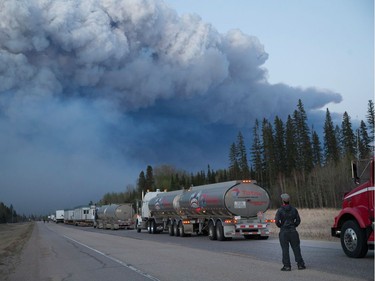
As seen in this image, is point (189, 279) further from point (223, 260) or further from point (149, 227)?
point (149, 227)

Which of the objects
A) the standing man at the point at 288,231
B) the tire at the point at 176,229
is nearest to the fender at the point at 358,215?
the standing man at the point at 288,231

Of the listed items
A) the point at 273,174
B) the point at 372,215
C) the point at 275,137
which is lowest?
the point at 372,215

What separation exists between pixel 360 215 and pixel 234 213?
12.8 meters

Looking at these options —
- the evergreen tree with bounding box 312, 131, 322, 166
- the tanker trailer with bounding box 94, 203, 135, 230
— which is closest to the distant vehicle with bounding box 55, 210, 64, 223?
the evergreen tree with bounding box 312, 131, 322, 166

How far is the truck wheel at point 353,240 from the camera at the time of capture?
12.7 m

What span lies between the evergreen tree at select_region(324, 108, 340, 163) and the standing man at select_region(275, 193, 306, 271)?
8584cm

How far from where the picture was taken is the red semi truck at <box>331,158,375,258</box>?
12.5m

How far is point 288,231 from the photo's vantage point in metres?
11.7

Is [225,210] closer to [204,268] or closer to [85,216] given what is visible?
[204,268]

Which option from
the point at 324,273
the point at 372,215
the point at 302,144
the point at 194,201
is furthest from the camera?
the point at 302,144

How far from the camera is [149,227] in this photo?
40.5m

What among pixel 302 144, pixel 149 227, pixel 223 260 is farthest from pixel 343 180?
pixel 223 260

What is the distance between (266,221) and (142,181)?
447ft

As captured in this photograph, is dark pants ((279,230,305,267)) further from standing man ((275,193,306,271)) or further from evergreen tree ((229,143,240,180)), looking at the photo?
evergreen tree ((229,143,240,180))
